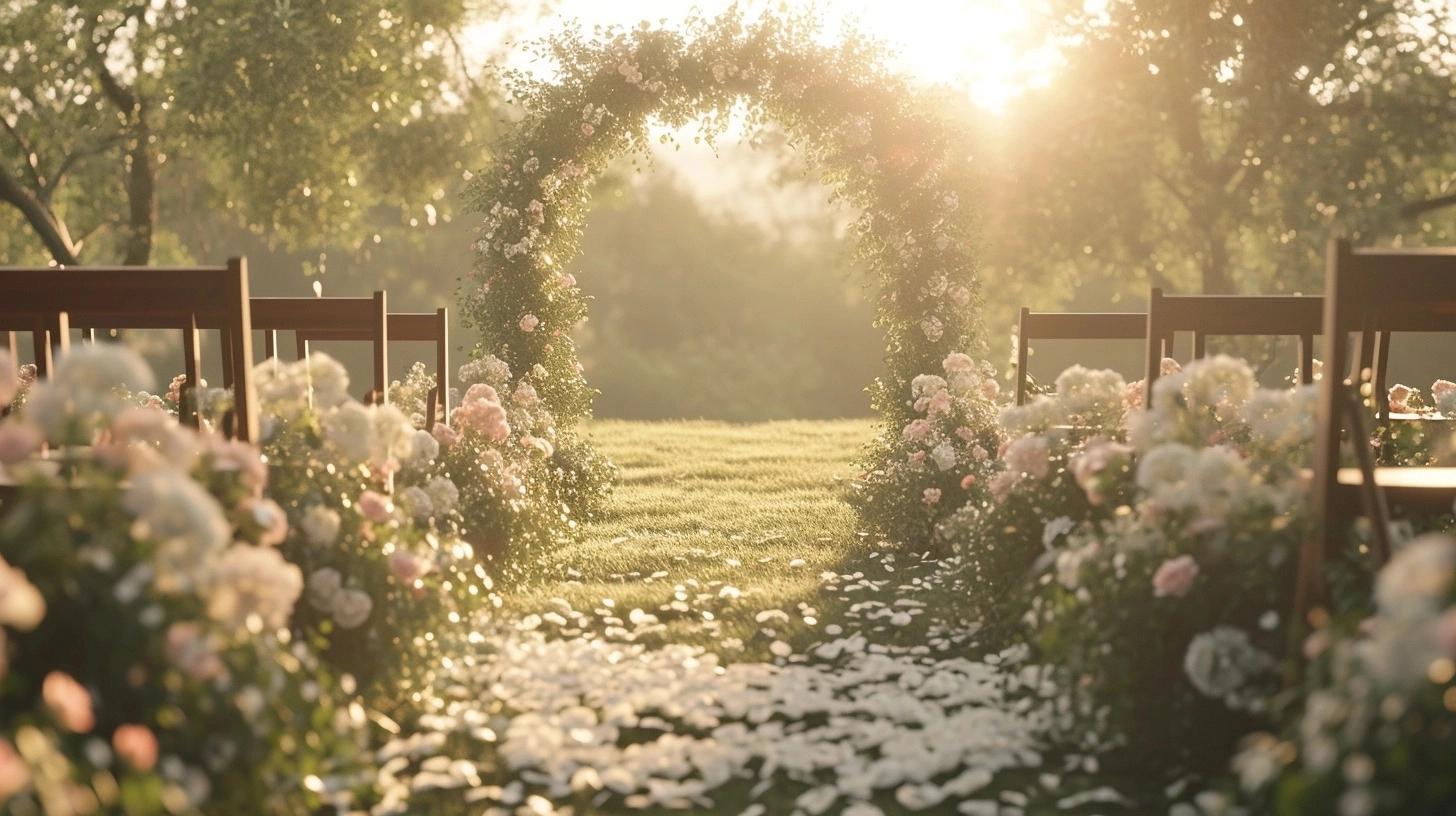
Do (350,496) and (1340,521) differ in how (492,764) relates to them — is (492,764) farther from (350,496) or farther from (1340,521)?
(1340,521)

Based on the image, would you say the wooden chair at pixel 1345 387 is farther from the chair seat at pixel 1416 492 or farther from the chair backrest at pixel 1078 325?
the chair backrest at pixel 1078 325

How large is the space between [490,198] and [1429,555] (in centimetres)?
857

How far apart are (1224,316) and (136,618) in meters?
5.08

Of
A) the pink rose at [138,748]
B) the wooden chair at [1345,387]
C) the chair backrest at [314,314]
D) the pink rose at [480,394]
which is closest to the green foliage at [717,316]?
the pink rose at [480,394]

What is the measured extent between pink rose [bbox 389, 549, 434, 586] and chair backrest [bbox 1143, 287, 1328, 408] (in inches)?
136

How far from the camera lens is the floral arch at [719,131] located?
370 inches

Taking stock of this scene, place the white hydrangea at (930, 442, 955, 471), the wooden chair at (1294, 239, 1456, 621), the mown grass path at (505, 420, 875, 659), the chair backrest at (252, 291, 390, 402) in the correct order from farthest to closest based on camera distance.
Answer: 1. the white hydrangea at (930, 442, 955, 471)
2. the chair backrest at (252, 291, 390, 402)
3. the mown grass path at (505, 420, 875, 659)
4. the wooden chair at (1294, 239, 1456, 621)

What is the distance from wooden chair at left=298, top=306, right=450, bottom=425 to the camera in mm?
7672

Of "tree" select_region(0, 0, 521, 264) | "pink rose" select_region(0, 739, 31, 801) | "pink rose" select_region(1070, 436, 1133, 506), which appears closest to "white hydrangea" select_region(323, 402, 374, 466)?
"pink rose" select_region(0, 739, 31, 801)

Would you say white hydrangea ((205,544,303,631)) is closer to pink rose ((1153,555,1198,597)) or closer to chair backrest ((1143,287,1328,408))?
pink rose ((1153,555,1198,597))

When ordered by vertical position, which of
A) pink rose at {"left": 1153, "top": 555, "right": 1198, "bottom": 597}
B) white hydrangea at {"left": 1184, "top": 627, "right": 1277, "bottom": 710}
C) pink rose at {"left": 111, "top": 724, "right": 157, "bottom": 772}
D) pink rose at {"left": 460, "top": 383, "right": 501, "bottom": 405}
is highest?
pink rose at {"left": 460, "top": 383, "right": 501, "bottom": 405}

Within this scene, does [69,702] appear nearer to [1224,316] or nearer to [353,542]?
[353,542]

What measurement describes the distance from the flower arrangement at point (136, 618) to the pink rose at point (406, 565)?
1223 mm

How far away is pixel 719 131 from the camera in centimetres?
1017
